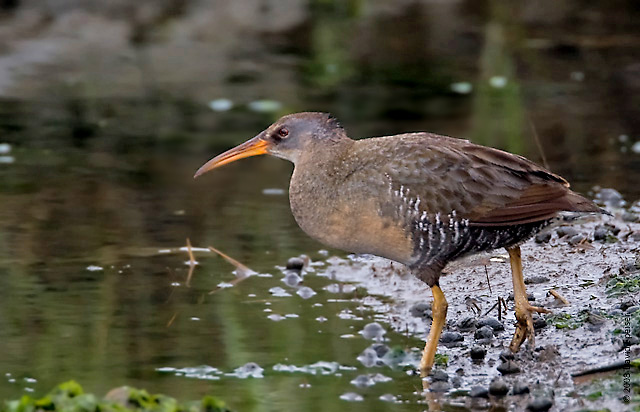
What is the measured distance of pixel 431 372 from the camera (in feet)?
19.4

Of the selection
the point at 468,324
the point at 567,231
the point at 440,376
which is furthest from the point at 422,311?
the point at 567,231

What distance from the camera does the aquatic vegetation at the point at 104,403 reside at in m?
4.62

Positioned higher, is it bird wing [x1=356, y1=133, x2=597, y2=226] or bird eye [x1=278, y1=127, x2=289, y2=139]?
bird eye [x1=278, y1=127, x2=289, y2=139]

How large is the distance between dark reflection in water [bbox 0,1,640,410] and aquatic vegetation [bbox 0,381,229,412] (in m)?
0.67

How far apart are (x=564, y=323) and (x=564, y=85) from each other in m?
7.73

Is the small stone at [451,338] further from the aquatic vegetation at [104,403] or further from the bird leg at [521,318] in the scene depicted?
the aquatic vegetation at [104,403]

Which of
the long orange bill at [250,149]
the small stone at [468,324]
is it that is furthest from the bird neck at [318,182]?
the small stone at [468,324]

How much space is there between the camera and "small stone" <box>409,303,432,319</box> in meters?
6.90

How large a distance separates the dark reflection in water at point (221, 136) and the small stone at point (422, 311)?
282 millimetres

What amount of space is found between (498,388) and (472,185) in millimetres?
1109

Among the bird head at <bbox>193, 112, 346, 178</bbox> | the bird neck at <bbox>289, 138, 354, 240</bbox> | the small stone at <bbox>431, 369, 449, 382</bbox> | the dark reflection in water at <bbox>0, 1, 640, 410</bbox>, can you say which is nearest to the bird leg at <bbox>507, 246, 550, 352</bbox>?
the small stone at <bbox>431, 369, 449, 382</bbox>

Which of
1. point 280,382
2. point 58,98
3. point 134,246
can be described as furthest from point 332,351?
point 58,98

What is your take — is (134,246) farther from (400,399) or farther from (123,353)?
(400,399)

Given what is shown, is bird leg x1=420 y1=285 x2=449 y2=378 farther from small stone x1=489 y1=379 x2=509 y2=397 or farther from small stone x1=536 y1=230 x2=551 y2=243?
small stone x1=536 y1=230 x2=551 y2=243
